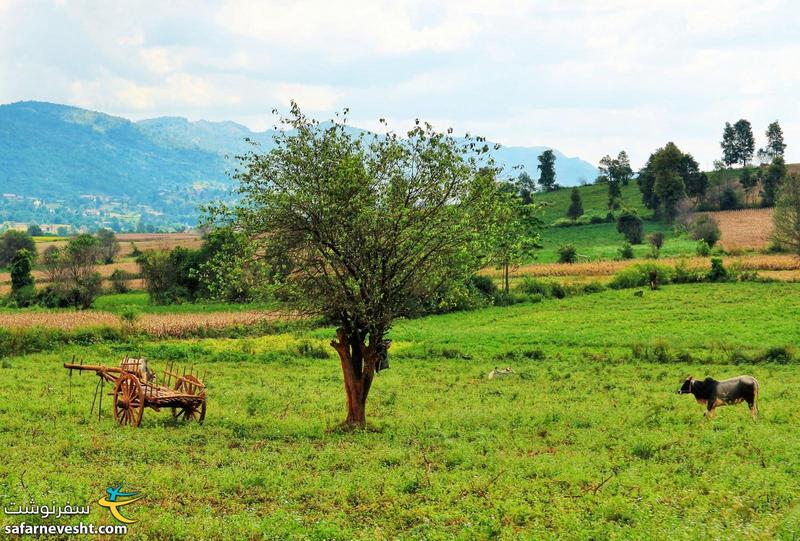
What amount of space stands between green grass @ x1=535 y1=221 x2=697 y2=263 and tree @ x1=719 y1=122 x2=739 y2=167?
57076mm

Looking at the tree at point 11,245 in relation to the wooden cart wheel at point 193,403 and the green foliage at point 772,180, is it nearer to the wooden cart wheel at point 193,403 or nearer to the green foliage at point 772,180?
the wooden cart wheel at point 193,403

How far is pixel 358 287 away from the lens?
2192cm

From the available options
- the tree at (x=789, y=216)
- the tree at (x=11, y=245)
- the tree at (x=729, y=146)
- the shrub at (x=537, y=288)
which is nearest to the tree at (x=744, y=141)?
the tree at (x=729, y=146)

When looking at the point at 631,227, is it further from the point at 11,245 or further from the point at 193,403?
the point at 11,245

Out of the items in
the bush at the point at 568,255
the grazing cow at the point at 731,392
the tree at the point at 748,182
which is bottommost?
the grazing cow at the point at 731,392

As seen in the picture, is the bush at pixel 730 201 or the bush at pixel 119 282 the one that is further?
the bush at pixel 730 201

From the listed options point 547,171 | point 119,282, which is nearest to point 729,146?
point 547,171

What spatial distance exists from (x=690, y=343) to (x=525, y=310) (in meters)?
22.6

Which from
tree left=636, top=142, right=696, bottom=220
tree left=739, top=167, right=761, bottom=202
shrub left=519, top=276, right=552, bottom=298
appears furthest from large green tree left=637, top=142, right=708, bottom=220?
shrub left=519, top=276, right=552, bottom=298

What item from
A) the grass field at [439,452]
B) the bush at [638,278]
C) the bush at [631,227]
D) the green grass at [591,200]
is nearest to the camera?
the grass field at [439,452]

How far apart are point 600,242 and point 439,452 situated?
120357mm

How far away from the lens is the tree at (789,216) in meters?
86.4

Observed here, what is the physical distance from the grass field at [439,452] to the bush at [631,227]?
90.1 metres
